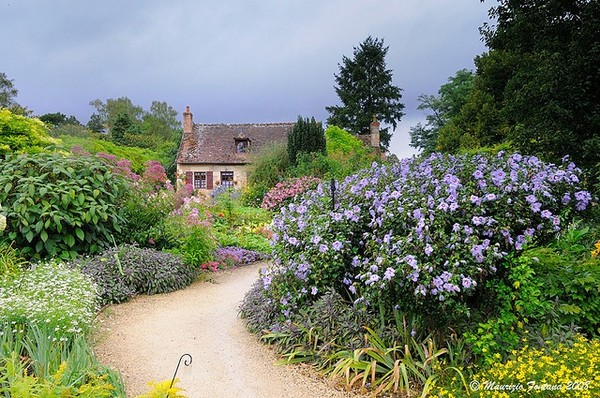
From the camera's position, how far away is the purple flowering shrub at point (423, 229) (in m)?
3.58

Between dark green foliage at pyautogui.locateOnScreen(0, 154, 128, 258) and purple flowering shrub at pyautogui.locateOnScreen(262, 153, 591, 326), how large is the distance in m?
2.81

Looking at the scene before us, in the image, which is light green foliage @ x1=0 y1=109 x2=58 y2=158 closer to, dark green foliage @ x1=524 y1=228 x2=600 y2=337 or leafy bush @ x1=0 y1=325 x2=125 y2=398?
leafy bush @ x1=0 y1=325 x2=125 y2=398

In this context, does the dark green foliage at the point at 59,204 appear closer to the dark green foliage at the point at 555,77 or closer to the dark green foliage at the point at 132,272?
the dark green foliage at the point at 132,272

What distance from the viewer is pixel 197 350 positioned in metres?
4.55

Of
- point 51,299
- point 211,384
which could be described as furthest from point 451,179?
point 51,299

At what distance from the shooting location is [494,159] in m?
4.72

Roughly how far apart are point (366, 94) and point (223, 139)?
390 inches

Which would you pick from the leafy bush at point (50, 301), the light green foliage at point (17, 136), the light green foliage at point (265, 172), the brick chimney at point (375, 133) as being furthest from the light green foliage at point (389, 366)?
the brick chimney at point (375, 133)

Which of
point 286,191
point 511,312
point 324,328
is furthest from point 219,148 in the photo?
point 511,312

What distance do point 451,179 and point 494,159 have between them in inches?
37.2

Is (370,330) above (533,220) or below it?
below

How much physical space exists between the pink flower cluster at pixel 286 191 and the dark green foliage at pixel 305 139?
11.2 feet

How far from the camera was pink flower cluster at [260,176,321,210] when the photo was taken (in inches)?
579

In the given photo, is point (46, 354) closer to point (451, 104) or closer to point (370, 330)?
point (370, 330)
